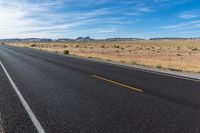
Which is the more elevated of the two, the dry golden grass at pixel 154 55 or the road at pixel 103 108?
the road at pixel 103 108

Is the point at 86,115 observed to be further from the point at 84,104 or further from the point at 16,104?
the point at 16,104

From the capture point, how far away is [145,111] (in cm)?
679

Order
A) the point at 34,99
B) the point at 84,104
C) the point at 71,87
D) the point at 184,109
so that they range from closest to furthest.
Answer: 1. the point at 184,109
2. the point at 84,104
3. the point at 34,99
4. the point at 71,87

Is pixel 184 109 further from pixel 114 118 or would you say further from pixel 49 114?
pixel 49 114

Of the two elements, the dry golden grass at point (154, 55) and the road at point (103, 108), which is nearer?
the road at point (103, 108)

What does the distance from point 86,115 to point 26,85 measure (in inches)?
211

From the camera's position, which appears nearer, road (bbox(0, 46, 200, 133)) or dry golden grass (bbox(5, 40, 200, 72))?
road (bbox(0, 46, 200, 133))

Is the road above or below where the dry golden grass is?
above

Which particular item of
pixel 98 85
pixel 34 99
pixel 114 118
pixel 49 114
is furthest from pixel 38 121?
pixel 98 85

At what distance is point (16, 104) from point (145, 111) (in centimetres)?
362

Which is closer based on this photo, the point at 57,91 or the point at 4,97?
the point at 4,97

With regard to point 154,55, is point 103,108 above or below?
above

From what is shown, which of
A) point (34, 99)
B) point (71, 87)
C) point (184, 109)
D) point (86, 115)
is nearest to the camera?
point (86, 115)

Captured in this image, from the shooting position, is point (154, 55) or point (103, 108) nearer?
point (103, 108)
